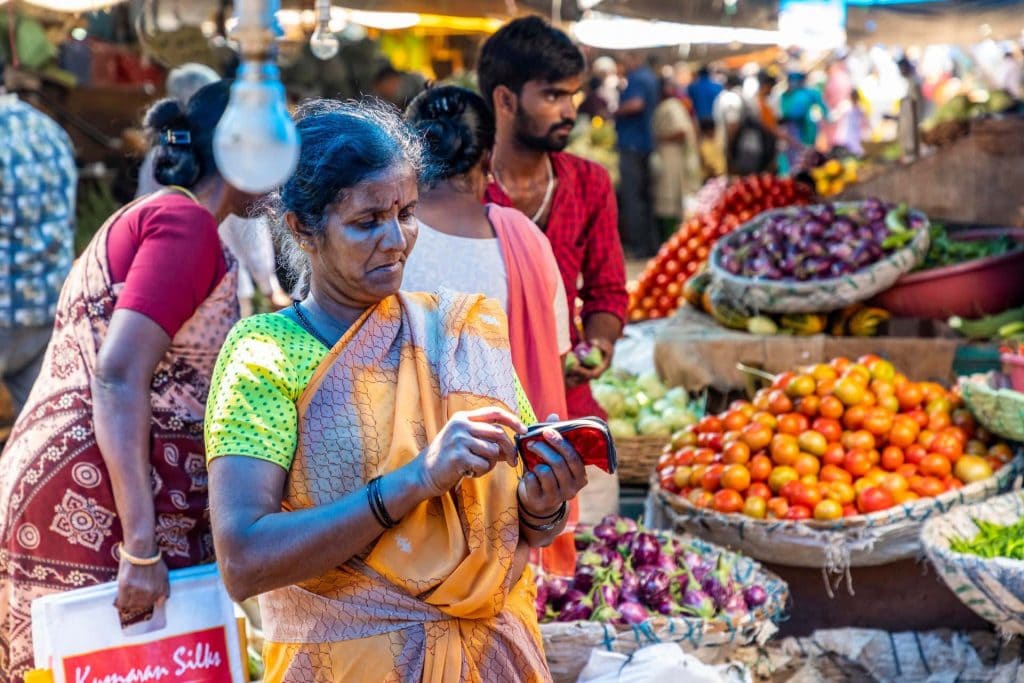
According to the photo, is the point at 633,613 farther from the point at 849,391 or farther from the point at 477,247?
the point at 849,391

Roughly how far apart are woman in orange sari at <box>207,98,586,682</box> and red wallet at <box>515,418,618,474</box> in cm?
1

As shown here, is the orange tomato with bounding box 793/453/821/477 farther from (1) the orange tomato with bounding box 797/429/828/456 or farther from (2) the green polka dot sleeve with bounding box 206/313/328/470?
(2) the green polka dot sleeve with bounding box 206/313/328/470

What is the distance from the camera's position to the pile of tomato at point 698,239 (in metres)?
7.05

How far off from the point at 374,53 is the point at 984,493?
685 cm

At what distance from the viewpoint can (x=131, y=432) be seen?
2322 millimetres

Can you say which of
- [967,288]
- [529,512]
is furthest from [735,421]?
[529,512]

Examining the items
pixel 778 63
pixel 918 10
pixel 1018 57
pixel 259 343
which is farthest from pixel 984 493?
pixel 778 63

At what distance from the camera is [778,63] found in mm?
18812

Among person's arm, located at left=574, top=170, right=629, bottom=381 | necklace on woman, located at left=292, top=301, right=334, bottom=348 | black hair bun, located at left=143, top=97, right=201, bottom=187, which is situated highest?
black hair bun, located at left=143, top=97, right=201, bottom=187

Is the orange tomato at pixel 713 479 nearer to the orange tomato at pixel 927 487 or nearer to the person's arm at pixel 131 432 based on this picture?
the orange tomato at pixel 927 487

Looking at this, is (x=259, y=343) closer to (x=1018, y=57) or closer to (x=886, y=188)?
(x=886, y=188)

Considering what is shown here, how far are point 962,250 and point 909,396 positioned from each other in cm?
163

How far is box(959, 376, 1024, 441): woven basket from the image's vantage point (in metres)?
3.88

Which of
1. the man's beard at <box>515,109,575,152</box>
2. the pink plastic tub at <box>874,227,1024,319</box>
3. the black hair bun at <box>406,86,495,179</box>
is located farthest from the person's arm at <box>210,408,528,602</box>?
the pink plastic tub at <box>874,227,1024,319</box>
